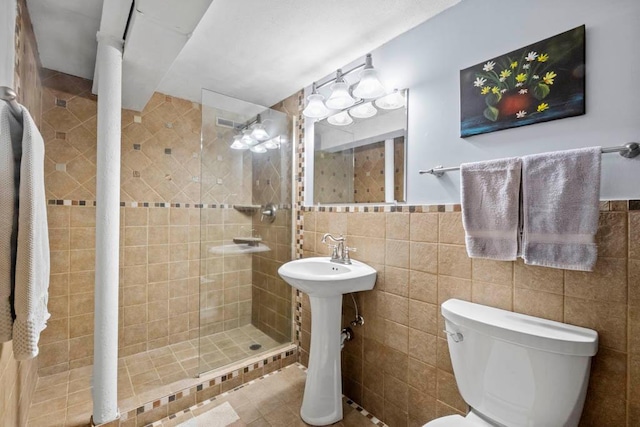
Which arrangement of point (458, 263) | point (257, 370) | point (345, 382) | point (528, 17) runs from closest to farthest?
point (528, 17)
point (458, 263)
point (345, 382)
point (257, 370)

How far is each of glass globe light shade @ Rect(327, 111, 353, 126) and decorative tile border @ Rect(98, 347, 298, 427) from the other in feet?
5.95

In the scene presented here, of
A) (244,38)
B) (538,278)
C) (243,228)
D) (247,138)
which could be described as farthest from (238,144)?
(538,278)

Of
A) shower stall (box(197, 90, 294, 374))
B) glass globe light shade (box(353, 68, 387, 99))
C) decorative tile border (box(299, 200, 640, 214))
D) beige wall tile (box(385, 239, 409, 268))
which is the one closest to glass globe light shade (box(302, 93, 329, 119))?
glass globe light shade (box(353, 68, 387, 99))

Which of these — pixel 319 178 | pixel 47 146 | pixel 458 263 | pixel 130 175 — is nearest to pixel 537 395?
pixel 458 263

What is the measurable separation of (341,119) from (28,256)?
1727 mm

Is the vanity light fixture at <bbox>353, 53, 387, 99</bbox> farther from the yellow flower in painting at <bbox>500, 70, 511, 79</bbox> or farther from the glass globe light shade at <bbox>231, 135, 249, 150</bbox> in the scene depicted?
the glass globe light shade at <bbox>231, 135, 249, 150</bbox>

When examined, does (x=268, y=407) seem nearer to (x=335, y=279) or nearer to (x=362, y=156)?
(x=335, y=279)

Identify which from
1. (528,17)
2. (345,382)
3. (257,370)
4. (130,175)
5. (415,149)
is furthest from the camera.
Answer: (130,175)

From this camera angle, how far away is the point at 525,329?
1.01 metres

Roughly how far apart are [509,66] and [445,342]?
129cm

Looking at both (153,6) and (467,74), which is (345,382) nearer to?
(467,74)

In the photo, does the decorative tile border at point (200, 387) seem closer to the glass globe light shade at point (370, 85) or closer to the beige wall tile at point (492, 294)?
the beige wall tile at point (492, 294)

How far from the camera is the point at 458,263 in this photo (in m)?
1.34

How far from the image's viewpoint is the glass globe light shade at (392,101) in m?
1.62
